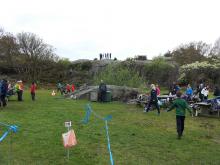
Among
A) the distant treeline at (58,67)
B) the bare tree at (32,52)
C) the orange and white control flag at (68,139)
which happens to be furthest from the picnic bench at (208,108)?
the bare tree at (32,52)

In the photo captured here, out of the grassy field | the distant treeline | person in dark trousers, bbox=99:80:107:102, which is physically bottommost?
the grassy field

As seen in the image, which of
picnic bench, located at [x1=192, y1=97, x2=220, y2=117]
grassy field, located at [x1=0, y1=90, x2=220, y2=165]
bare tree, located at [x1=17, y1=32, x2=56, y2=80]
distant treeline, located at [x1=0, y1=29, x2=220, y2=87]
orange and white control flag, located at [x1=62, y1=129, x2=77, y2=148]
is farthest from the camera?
bare tree, located at [x1=17, y1=32, x2=56, y2=80]

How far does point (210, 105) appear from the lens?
1767 cm

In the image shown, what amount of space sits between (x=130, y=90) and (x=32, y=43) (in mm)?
24707

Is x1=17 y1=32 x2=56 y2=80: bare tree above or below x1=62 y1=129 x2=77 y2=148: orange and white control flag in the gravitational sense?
above

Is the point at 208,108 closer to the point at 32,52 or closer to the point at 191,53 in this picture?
the point at 32,52

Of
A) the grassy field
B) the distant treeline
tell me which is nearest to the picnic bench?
the grassy field

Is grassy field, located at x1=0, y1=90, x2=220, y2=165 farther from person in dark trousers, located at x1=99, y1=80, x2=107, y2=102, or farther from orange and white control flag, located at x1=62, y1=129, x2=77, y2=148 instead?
person in dark trousers, located at x1=99, y1=80, x2=107, y2=102

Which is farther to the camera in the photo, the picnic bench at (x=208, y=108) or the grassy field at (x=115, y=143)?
the picnic bench at (x=208, y=108)

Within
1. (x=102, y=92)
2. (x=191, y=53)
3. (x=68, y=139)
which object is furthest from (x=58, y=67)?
(x=68, y=139)

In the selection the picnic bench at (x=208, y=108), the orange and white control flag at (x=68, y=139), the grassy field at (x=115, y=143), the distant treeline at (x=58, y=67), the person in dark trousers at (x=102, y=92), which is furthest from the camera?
the distant treeline at (x=58, y=67)

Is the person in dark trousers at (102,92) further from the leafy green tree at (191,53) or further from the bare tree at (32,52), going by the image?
the leafy green tree at (191,53)

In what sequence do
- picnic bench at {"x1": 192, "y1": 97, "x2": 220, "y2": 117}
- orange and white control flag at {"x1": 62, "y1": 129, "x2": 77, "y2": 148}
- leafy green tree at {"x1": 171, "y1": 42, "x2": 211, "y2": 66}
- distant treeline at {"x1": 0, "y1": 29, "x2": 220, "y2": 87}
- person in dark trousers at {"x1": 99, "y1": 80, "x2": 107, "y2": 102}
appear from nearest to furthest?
orange and white control flag at {"x1": 62, "y1": 129, "x2": 77, "y2": 148} < picnic bench at {"x1": 192, "y1": 97, "x2": 220, "y2": 117} < person in dark trousers at {"x1": 99, "y1": 80, "x2": 107, "y2": 102} < distant treeline at {"x1": 0, "y1": 29, "x2": 220, "y2": 87} < leafy green tree at {"x1": 171, "y1": 42, "x2": 211, "y2": 66}

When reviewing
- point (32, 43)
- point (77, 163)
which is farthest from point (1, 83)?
point (32, 43)
